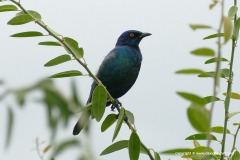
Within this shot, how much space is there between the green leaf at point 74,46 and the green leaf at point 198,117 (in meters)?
1.54

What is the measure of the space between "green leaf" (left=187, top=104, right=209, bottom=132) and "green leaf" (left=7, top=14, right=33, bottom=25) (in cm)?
153

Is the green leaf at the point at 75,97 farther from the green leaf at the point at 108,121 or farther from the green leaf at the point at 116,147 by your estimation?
A: the green leaf at the point at 108,121

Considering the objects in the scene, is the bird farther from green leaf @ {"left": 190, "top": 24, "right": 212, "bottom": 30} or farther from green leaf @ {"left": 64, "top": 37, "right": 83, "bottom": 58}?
green leaf @ {"left": 190, "top": 24, "right": 212, "bottom": 30}

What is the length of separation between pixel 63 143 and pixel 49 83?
0.12 m

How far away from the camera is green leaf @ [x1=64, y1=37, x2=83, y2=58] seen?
282cm

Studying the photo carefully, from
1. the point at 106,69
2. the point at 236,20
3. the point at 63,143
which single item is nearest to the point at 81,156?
the point at 63,143

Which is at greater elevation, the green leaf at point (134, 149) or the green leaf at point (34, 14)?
the green leaf at point (34, 14)

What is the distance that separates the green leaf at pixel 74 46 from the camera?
9.27 feet

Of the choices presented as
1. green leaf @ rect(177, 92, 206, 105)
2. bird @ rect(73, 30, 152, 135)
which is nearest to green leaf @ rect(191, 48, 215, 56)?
green leaf @ rect(177, 92, 206, 105)

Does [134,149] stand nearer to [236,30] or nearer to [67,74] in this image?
[67,74]

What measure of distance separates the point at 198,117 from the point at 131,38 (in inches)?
271

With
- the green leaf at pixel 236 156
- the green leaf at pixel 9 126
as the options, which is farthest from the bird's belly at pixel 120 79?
the green leaf at pixel 9 126

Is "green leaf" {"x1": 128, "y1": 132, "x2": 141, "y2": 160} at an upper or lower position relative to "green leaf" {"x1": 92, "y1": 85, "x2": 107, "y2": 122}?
lower

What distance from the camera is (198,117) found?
1.30 metres
